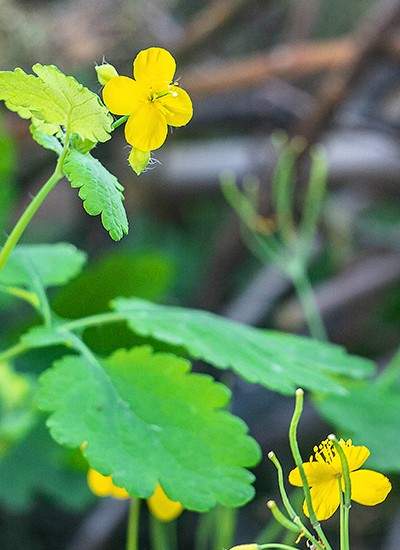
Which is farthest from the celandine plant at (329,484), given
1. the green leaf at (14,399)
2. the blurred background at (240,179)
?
the blurred background at (240,179)

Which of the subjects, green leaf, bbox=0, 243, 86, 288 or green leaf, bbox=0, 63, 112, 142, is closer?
green leaf, bbox=0, 63, 112, 142

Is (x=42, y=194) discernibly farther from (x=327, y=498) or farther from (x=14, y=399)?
(x=14, y=399)

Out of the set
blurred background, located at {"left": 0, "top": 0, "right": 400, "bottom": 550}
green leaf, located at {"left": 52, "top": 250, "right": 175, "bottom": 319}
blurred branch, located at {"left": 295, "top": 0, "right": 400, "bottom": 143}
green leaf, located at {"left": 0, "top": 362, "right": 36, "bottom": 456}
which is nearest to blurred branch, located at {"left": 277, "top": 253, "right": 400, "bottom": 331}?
blurred background, located at {"left": 0, "top": 0, "right": 400, "bottom": 550}

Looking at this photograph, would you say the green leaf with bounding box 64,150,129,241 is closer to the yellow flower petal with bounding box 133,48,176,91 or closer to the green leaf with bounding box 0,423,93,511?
the yellow flower petal with bounding box 133,48,176,91

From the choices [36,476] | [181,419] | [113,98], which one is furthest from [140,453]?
[36,476]

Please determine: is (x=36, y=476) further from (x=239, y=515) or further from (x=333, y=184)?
(x=333, y=184)

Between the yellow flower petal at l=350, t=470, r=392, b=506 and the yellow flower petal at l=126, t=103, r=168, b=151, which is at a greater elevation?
the yellow flower petal at l=126, t=103, r=168, b=151

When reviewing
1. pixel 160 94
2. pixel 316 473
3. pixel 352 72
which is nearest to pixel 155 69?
pixel 160 94
